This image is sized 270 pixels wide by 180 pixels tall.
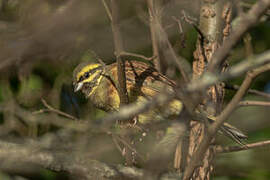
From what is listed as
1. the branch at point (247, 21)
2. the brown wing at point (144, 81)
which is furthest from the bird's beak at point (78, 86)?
the branch at point (247, 21)

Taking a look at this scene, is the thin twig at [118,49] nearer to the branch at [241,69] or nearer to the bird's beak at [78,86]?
the branch at [241,69]

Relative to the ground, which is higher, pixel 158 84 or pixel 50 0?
pixel 50 0

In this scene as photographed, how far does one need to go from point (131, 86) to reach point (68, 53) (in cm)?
104

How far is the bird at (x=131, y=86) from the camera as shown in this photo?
467 cm

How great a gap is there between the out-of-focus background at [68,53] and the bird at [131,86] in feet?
0.66

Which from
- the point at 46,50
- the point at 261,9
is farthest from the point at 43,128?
the point at 261,9

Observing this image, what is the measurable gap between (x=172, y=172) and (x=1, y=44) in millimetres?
2386

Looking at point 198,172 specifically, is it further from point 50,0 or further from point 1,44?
point 50,0

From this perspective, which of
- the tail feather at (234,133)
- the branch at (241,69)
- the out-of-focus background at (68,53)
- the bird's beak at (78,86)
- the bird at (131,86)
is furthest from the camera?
the bird's beak at (78,86)

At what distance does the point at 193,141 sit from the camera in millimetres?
4078

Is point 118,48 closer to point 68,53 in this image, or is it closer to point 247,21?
point 247,21

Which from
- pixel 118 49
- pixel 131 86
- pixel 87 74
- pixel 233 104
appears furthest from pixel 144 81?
pixel 233 104

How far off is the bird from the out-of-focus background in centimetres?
20

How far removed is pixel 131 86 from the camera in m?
4.73
